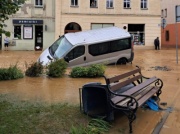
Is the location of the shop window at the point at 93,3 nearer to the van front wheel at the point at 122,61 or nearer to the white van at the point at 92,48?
the white van at the point at 92,48

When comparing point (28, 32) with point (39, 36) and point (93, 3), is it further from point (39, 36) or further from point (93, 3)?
point (93, 3)

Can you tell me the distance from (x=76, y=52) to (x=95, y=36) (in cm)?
205

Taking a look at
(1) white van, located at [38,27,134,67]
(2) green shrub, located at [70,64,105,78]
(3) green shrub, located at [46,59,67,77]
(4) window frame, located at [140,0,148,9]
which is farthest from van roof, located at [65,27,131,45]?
(4) window frame, located at [140,0,148,9]

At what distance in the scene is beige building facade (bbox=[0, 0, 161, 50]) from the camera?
1453 inches

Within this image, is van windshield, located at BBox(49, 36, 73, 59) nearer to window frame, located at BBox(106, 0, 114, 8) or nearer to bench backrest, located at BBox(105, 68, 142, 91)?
bench backrest, located at BBox(105, 68, 142, 91)

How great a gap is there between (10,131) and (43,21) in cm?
3323

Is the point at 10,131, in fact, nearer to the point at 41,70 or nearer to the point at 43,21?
the point at 41,70

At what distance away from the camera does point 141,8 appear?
129 ft

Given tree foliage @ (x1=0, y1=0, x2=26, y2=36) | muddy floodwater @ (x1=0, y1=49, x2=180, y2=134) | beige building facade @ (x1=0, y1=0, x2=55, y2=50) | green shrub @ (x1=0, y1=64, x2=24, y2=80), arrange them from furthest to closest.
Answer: beige building facade @ (x1=0, y1=0, x2=55, y2=50), green shrub @ (x1=0, y1=64, x2=24, y2=80), muddy floodwater @ (x1=0, y1=49, x2=180, y2=134), tree foliage @ (x1=0, y1=0, x2=26, y2=36)

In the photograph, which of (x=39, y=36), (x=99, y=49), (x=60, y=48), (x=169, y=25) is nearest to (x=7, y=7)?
(x=60, y=48)

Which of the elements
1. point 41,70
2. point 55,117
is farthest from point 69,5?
point 55,117

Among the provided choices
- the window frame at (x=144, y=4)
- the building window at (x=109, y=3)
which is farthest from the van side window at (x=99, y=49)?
the window frame at (x=144, y=4)

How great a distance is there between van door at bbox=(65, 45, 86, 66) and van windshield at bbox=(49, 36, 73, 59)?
0.30 m

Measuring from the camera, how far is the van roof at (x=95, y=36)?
17.1 meters
